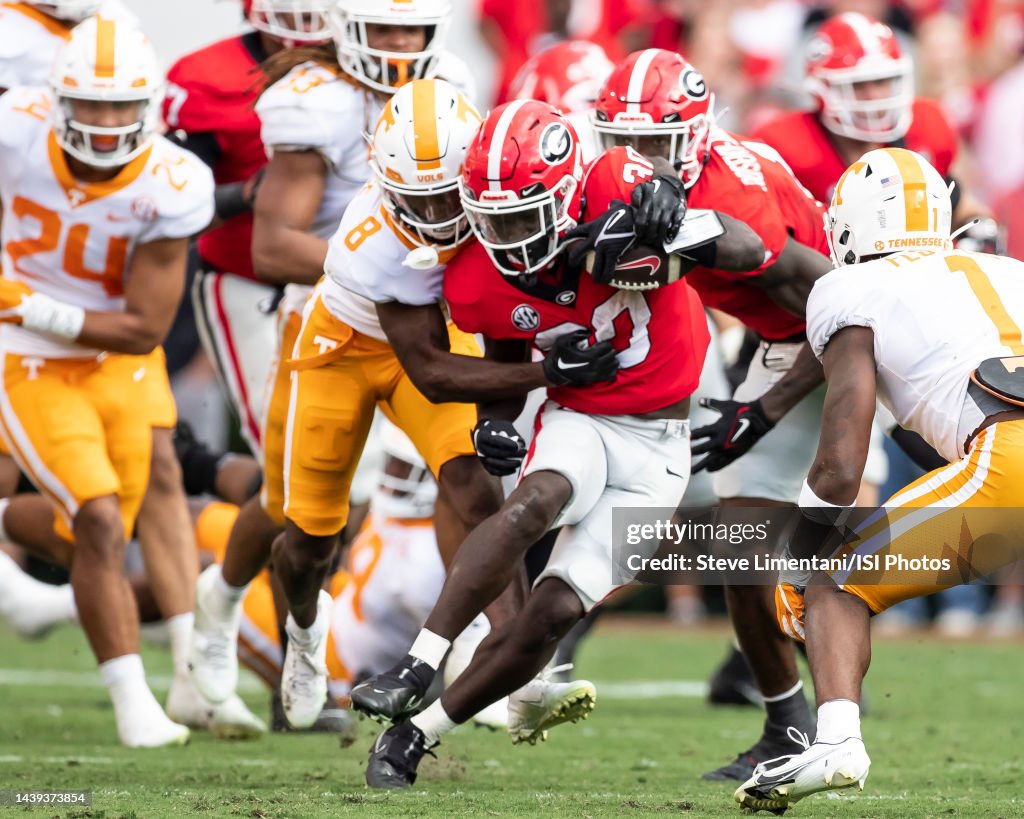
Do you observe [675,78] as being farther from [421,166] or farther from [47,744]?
[47,744]

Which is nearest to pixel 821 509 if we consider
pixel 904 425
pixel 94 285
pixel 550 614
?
pixel 904 425

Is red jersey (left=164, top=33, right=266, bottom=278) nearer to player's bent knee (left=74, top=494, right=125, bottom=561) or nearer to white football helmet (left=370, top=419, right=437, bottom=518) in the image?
white football helmet (left=370, top=419, right=437, bottom=518)

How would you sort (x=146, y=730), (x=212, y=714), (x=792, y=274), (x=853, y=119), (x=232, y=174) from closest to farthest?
(x=792, y=274), (x=146, y=730), (x=212, y=714), (x=853, y=119), (x=232, y=174)

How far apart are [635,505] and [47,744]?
7.39 feet

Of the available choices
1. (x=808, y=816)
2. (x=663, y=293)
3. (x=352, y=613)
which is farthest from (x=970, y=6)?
(x=808, y=816)

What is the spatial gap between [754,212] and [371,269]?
109cm

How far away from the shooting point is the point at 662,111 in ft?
16.6

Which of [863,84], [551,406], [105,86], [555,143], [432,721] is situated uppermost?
[863,84]

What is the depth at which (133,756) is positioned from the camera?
18.0 feet

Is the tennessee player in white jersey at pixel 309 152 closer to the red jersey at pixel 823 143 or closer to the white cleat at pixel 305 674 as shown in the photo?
the white cleat at pixel 305 674

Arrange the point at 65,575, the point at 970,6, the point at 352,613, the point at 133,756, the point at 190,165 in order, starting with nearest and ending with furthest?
the point at 133,756, the point at 190,165, the point at 352,613, the point at 65,575, the point at 970,6

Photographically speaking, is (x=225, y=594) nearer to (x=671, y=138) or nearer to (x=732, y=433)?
(x=732, y=433)

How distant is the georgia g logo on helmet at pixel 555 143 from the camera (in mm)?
4484

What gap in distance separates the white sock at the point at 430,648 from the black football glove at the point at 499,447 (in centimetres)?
47
